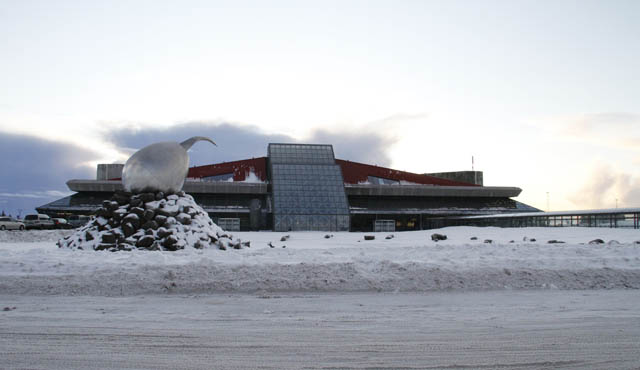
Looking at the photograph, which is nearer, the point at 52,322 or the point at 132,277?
the point at 52,322

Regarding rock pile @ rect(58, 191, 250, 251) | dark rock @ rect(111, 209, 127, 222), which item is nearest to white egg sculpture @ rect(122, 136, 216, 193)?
rock pile @ rect(58, 191, 250, 251)

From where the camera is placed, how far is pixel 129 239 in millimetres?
15828

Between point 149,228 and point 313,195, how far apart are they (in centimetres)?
3647

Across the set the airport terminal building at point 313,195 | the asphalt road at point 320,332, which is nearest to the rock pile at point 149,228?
the asphalt road at point 320,332

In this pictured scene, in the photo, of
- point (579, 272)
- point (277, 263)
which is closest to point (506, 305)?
point (579, 272)

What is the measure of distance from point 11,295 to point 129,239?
7205 millimetres

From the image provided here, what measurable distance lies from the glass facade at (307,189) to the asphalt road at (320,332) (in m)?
40.9

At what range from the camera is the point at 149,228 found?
53.7 ft

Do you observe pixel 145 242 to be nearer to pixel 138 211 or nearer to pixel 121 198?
pixel 138 211

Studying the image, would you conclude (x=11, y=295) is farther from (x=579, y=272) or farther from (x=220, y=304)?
(x=579, y=272)

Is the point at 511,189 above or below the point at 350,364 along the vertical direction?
above

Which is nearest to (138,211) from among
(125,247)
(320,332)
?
(125,247)

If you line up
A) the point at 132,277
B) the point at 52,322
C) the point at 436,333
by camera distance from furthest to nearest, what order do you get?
1. the point at 132,277
2. the point at 52,322
3. the point at 436,333

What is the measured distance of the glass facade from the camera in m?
49.3
